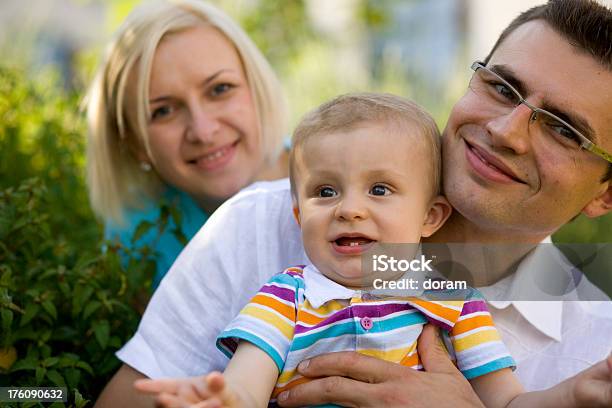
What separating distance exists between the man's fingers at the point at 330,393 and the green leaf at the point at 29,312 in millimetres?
989

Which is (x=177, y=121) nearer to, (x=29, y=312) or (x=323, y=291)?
(x=29, y=312)

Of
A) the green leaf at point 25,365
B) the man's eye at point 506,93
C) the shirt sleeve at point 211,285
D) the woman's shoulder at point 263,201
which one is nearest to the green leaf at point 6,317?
the green leaf at point 25,365

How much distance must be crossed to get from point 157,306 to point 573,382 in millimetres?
1243

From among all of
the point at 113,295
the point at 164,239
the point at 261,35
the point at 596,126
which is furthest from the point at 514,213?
the point at 261,35

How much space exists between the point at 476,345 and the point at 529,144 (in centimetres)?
62

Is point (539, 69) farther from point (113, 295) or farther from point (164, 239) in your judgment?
point (164, 239)

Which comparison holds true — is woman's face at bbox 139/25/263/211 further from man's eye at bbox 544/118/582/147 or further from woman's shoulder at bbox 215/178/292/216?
man's eye at bbox 544/118/582/147

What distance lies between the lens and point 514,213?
2422 millimetres

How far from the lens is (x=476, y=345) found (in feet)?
7.18

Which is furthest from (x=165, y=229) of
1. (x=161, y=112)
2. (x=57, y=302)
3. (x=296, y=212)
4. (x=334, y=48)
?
(x=334, y=48)

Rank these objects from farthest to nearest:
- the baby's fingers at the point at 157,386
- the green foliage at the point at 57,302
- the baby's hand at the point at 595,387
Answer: the green foliage at the point at 57,302 → the baby's hand at the point at 595,387 → the baby's fingers at the point at 157,386

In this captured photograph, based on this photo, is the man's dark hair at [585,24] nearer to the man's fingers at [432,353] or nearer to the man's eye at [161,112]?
the man's fingers at [432,353]

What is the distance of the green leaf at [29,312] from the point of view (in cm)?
261

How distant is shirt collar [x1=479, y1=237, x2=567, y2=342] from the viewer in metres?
2.54
